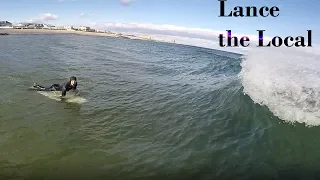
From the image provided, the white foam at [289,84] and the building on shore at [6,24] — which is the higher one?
the building on shore at [6,24]

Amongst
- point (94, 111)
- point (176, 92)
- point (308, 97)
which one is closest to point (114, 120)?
point (94, 111)

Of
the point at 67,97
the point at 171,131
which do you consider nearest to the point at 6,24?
the point at 67,97

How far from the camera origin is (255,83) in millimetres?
15086

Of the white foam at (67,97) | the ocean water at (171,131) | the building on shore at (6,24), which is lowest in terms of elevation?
the ocean water at (171,131)

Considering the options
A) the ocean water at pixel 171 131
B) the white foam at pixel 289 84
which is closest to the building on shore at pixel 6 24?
the ocean water at pixel 171 131

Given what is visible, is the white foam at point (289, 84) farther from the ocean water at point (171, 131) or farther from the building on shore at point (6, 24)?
the building on shore at point (6, 24)

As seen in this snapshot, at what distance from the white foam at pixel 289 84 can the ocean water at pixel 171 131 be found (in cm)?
5

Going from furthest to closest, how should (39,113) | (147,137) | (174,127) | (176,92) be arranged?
(176,92)
(39,113)
(174,127)
(147,137)

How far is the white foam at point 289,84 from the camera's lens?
1068 cm

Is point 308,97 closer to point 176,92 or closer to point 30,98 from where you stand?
point 176,92

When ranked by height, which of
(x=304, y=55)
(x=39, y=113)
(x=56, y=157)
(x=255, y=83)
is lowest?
(x=56, y=157)

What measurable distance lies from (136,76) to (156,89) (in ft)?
16.2

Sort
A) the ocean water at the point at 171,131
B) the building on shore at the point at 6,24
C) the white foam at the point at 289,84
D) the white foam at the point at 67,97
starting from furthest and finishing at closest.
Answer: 1. the building on shore at the point at 6,24
2. the white foam at the point at 67,97
3. the white foam at the point at 289,84
4. the ocean water at the point at 171,131

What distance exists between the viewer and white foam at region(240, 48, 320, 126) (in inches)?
420
